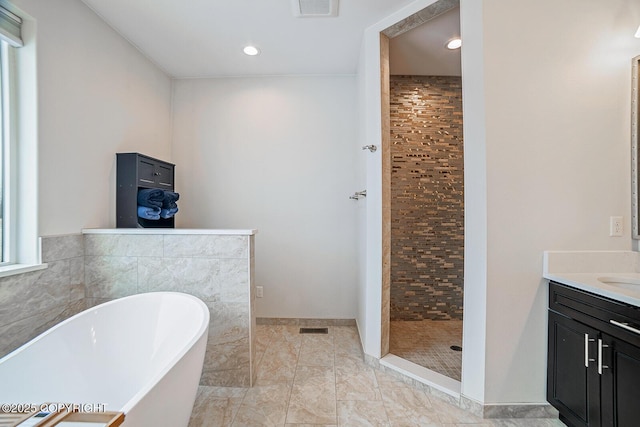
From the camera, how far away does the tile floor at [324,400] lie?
61.5 inches

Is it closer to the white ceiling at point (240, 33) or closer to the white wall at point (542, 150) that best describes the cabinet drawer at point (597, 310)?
the white wall at point (542, 150)

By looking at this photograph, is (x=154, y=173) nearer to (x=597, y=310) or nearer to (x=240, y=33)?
Answer: (x=240, y=33)

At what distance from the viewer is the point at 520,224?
1.57 m

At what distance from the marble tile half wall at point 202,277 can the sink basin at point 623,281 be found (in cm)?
212

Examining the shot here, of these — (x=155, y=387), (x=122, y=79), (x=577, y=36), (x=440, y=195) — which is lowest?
(x=155, y=387)

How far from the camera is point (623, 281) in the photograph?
1.48 meters

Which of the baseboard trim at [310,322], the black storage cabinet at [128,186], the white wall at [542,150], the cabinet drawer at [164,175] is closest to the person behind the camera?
the white wall at [542,150]

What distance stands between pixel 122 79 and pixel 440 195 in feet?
10.7

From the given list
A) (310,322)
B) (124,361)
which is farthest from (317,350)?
(124,361)

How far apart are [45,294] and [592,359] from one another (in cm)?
306

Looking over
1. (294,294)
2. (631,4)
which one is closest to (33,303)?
(294,294)

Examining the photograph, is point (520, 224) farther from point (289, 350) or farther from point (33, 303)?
point (33, 303)

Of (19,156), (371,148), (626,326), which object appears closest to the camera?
(626,326)

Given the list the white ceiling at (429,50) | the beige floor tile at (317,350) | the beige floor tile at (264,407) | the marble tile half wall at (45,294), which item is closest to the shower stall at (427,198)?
the white ceiling at (429,50)
